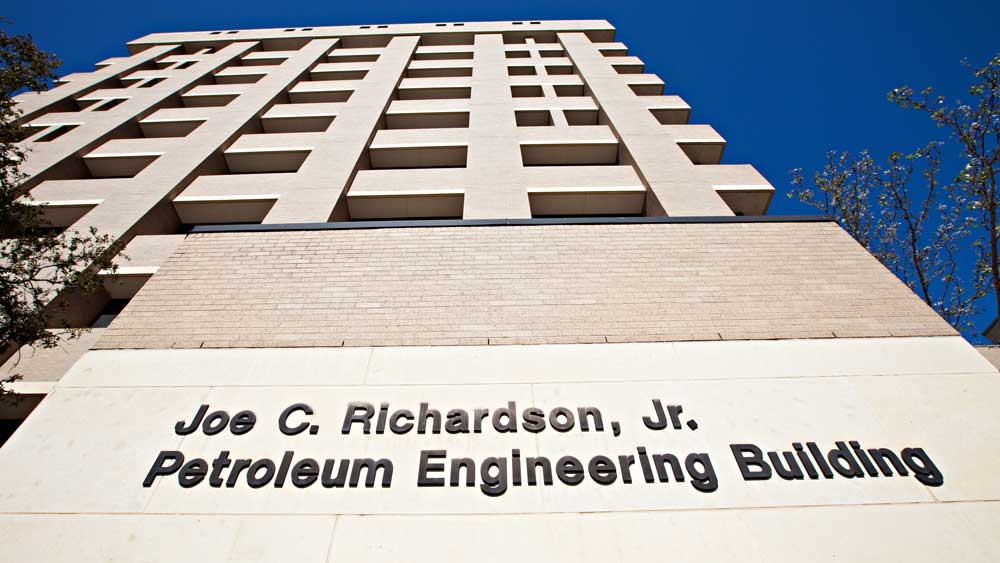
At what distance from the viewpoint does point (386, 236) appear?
8984 mm

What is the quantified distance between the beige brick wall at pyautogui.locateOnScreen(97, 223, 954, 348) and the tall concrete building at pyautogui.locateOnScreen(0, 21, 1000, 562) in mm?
50

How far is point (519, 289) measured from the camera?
25.4 ft

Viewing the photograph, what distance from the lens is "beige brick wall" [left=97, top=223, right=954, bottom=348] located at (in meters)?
7.03

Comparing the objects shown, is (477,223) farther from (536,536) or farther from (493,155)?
(536,536)

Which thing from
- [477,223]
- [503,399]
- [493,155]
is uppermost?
[477,223]

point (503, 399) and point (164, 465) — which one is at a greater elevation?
point (503, 399)

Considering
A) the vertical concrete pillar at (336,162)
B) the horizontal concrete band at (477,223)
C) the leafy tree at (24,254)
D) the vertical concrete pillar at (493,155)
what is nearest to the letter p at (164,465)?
the leafy tree at (24,254)

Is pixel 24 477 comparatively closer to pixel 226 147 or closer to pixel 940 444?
pixel 940 444

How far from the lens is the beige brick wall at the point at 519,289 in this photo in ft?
23.1

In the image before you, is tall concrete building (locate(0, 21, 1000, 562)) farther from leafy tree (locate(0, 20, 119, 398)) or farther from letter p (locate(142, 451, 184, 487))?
leafy tree (locate(0, 20, 119, 398))

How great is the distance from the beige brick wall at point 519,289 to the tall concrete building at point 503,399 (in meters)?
0.05

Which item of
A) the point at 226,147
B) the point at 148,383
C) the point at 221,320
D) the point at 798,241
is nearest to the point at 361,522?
the point at 148,383

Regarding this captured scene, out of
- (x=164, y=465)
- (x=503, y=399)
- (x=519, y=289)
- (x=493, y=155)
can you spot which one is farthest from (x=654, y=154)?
(x=164, y=465)

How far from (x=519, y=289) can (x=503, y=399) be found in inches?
88.7
